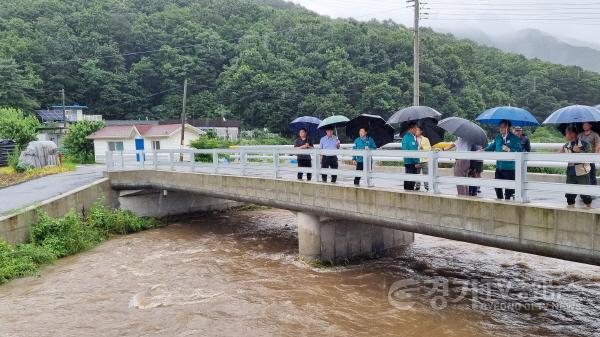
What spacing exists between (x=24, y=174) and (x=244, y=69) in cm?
4254

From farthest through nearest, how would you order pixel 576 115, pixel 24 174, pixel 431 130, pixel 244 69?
pixel 244 69 < pixel 24 174 < pixel 431 130 < pixel 576 115

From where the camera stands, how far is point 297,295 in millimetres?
10562

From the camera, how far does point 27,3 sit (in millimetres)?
74312

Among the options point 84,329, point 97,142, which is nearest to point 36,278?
point 84,329

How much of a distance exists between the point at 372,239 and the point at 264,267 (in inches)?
122

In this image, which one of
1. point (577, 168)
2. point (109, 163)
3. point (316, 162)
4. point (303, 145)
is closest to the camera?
point (577, 168)

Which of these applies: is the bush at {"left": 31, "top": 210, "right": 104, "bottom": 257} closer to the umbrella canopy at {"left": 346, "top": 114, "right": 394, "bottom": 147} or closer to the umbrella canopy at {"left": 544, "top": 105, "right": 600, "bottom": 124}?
the umbrella canopy at {"left": 346, "top": 114, "right": 394, "bottom": 147}

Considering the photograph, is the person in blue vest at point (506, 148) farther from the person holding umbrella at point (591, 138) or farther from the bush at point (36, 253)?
the bush at point (36, 253)

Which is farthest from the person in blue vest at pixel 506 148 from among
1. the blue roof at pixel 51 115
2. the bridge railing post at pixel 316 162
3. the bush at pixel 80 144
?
the blue roof at pixel 51 115

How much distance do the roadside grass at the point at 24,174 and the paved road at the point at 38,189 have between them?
1.92 feet

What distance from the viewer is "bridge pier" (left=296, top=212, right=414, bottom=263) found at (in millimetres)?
12383

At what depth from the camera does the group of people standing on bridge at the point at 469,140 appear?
7.36 m

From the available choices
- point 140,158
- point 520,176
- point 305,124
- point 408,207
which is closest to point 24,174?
point 140,158

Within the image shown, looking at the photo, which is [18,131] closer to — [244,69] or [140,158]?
Result: [140,158]
